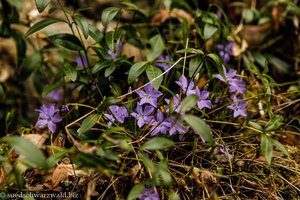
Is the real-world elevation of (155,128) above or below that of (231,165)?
above

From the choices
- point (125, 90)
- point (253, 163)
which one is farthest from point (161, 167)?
point (125, 90)

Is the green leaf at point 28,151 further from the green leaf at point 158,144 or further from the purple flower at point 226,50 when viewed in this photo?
the purple flower at point 226,50

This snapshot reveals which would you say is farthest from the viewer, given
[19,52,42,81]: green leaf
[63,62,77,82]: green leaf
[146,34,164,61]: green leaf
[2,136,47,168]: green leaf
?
[19,52,42,81]: green leaf

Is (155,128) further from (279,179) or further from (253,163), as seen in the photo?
(279,179)

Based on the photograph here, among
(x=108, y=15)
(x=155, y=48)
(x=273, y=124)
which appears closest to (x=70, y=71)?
(x=108, y=15)

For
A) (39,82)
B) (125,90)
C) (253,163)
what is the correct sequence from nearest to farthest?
(253,163)
(125,90)
(39,82)

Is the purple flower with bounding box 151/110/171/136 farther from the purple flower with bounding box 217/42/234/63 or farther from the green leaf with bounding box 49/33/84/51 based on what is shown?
the purple flower with bounding box 217/42/234/63

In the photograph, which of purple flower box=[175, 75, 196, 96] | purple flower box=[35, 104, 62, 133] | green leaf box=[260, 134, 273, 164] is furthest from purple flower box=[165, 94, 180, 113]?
purple flower box=[35, 104, 62, 133]
